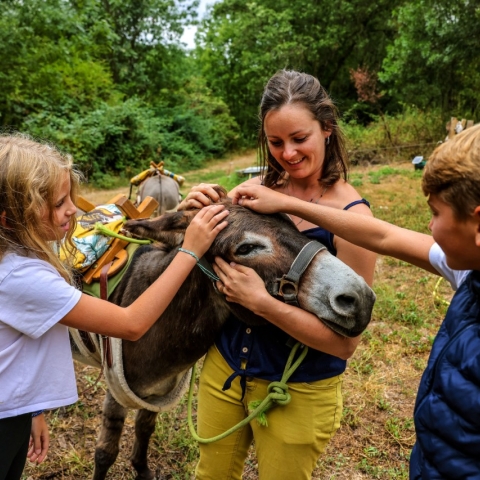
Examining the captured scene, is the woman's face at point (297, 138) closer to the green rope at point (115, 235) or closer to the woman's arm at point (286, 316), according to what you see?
the woman's arm at point (286, 316)

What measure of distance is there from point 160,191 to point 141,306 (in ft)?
21.2

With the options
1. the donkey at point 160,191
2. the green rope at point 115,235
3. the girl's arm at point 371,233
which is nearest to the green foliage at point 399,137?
the donkey at point 160,191

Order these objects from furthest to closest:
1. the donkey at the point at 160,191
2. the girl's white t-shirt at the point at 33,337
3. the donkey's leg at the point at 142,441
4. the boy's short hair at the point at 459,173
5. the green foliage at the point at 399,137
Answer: the green foliage at the point at 399,137 → the donkey at the point at 160,191 → the donkey's leg at the point at 142,441 → the girl's white t-shirt at the point at 33,337 → the boy's short hair at the point at 459,173

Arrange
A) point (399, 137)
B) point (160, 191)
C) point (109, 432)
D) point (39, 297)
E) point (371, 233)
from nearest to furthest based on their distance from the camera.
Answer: point (39, 297) → point (371, 233) → point (109, 432) → point (160, 191) → point (399, 137)

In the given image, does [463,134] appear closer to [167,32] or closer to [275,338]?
[275,338]

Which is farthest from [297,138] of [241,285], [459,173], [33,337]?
[33,337]

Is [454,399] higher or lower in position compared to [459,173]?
lower

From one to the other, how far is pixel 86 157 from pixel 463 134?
1448 cm

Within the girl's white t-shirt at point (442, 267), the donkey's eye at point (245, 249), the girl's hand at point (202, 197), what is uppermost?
the girl's hand at point (202, 197)

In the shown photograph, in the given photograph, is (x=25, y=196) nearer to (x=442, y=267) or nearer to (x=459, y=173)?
(x=459, y=173)

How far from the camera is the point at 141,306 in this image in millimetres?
1581

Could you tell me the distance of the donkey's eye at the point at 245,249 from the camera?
5.66 ft

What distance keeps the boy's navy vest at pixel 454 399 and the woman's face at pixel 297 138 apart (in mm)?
746

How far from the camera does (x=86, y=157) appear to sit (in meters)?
14.2
